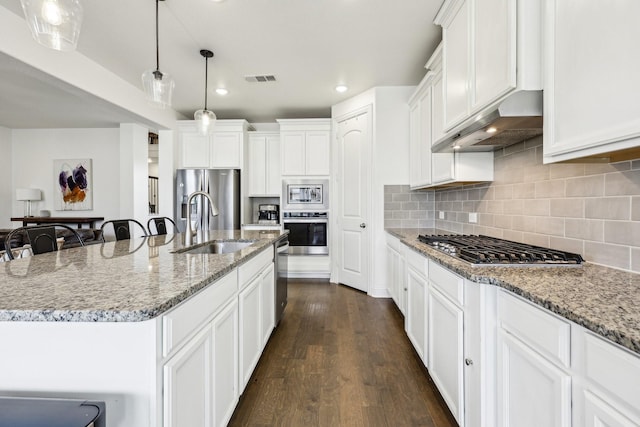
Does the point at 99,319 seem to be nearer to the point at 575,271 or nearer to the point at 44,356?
the point at 44,356

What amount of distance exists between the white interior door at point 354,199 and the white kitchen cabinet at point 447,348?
210 cm

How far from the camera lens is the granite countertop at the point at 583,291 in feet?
2.34

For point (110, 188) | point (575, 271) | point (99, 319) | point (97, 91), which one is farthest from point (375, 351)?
point (110, 188)

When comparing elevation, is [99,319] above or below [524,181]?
below

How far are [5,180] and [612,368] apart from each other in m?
8.82

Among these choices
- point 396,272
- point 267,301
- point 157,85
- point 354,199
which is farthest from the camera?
point 354,199

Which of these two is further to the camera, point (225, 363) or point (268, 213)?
point (268, 213)

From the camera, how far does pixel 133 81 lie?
372 cm

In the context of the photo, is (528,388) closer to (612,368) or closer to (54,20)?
(612,368)

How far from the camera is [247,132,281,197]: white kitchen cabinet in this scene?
16.7ft

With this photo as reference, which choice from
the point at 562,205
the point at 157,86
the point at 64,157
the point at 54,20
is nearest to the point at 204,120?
the point at 157,86

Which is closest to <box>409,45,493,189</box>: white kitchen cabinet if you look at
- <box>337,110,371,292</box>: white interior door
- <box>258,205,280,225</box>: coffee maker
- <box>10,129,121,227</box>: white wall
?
<box>337,110,371,292</box>: white interior door

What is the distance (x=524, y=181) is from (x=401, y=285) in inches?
54.6

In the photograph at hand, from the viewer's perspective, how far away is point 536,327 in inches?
38.2
